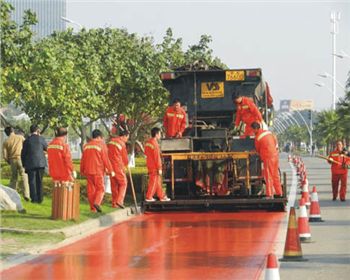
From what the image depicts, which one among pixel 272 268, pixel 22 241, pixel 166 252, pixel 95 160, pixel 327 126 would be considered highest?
pixel 327 126

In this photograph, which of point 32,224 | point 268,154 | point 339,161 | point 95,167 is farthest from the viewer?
point 339,161

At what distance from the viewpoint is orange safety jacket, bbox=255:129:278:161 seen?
21188 mm

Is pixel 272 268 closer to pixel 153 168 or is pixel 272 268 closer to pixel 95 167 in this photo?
pixel 95 167

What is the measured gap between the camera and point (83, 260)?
1347 cm

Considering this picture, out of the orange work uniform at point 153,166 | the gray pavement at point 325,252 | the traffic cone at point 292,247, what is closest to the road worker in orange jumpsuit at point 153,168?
the orange work uniform at point 153,166

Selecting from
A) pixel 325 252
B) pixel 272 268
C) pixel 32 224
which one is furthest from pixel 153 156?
pixel 272 268

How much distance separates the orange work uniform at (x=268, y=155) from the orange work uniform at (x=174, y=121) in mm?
2343

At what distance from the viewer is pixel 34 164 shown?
69.7 ft

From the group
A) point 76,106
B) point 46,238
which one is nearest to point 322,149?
point 76,106

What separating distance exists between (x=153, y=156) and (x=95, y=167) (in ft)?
7.84

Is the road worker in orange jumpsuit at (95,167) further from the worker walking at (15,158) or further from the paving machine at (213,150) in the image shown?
the worker walking at (15,158)

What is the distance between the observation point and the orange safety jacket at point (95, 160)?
2031 cm

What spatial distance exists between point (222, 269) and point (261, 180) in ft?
32.8

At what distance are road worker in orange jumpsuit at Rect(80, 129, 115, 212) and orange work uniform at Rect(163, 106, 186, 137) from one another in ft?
8.48
